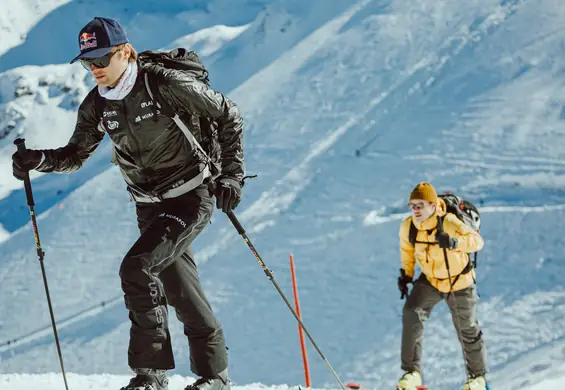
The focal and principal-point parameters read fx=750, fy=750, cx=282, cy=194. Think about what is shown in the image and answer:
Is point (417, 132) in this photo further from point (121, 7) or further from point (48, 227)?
point (121, 7)

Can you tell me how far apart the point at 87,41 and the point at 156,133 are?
2.03 ft

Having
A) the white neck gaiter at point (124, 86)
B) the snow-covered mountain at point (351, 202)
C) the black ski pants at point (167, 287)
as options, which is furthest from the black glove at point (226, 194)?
the snow-covered mountain at point (351, 202)

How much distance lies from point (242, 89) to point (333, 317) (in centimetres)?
1578

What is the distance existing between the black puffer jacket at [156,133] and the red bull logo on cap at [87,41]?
32cm

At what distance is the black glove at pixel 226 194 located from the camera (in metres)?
4.36

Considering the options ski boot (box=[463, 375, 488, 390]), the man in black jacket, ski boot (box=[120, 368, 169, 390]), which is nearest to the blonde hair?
the man in black jacket

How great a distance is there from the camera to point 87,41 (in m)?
4.05

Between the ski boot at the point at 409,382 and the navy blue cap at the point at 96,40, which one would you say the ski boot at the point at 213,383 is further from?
the ski boot at the point at 409,382

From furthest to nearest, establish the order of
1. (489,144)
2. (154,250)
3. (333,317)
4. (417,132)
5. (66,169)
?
(417,132), (489,144), (333,317), (66,169), (154,250)

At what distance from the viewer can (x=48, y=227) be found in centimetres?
2500

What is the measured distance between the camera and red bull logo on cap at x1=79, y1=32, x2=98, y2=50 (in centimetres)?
403

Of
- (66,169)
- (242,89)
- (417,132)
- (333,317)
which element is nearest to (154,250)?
(66,169)

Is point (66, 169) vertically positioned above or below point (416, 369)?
above

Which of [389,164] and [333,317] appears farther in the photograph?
[389,164]
